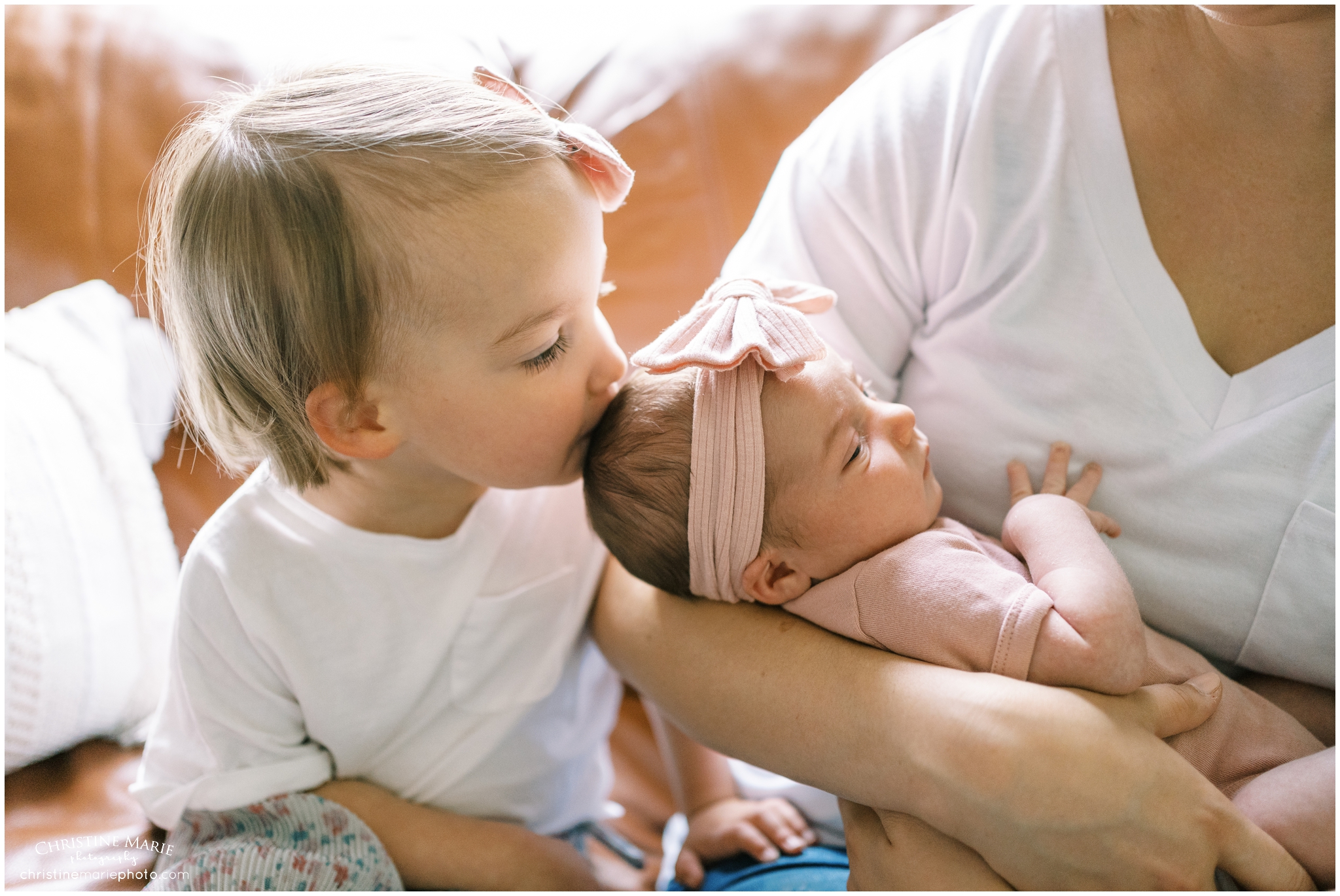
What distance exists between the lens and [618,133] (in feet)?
5.18

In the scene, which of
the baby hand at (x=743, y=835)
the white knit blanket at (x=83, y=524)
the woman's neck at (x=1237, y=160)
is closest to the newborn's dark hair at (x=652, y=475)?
the baby hand at (x=743, y=835)

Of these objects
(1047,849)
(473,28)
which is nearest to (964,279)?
(1047,849)

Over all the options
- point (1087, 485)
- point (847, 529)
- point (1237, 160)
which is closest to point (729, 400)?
point (847, 529)

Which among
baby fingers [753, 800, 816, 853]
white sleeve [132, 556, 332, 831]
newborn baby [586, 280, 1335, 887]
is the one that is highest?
newborn baby [586, 280, 1335, 887]

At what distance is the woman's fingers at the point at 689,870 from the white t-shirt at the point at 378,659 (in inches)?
7.9

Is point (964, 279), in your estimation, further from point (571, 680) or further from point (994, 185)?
point (571, 680)

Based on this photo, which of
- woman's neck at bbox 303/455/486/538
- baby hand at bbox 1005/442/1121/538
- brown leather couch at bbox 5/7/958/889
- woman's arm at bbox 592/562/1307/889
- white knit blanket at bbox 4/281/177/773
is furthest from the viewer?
brown leather couch at bbox 5/7/958/889

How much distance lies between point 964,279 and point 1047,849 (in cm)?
66

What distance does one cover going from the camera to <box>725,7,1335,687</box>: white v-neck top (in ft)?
3.14

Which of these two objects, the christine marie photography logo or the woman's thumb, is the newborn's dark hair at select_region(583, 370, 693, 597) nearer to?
the woman's thumb

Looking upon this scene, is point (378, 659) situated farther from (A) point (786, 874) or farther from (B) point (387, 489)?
(A) point (786, 874)

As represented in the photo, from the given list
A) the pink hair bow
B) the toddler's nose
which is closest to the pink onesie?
the pink hair bow

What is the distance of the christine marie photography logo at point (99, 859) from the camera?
112cm

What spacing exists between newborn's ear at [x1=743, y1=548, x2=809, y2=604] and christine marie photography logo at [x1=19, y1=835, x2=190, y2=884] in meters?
0.80
